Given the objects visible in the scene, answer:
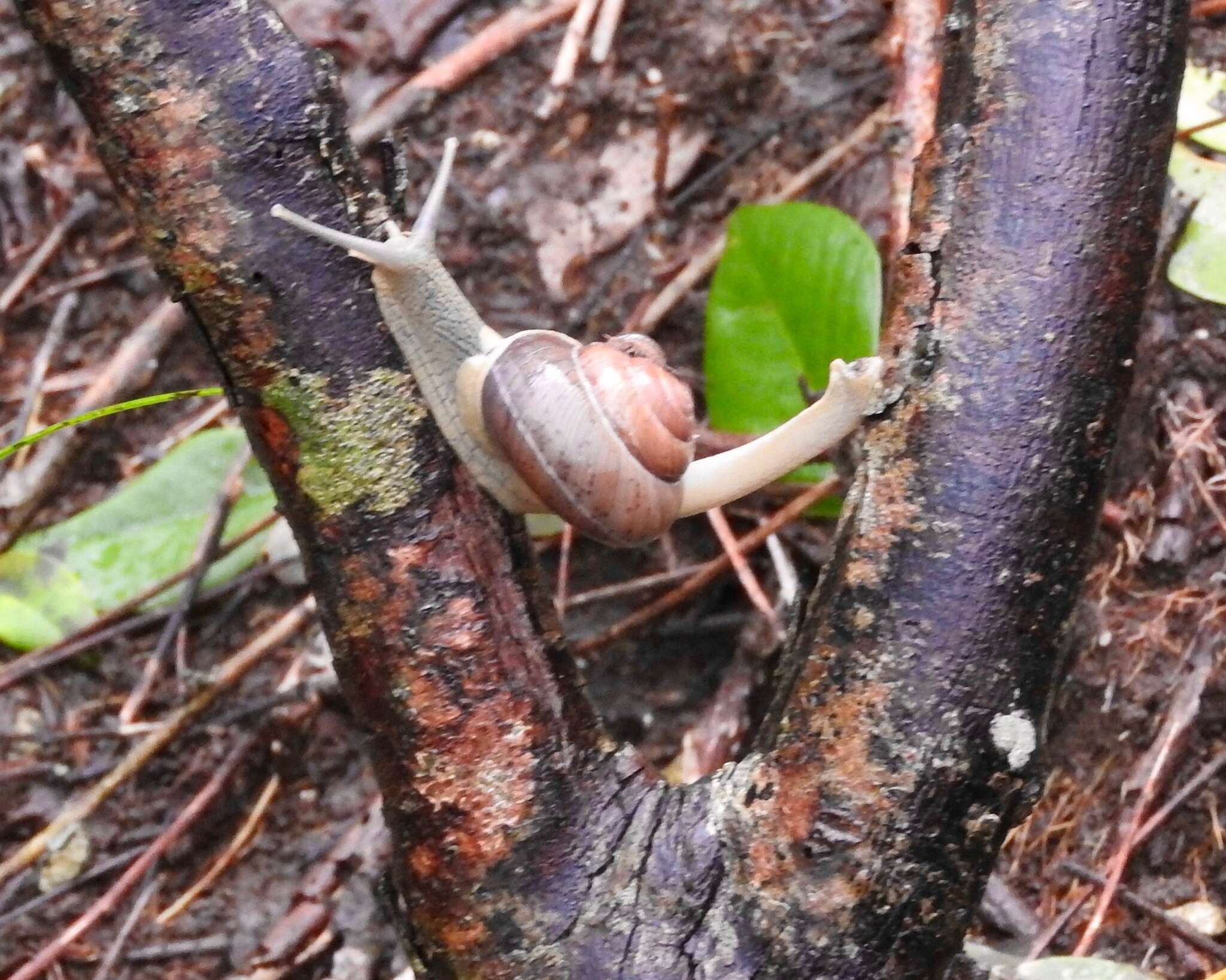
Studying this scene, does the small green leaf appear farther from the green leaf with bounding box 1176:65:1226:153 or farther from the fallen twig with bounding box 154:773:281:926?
the fallen twig with bounding box 154:773:281:926

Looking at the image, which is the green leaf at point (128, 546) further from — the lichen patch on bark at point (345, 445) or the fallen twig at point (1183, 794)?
the fallen twig at point (1183, 794)

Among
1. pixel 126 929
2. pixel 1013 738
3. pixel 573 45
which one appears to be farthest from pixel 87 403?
pixel 1013 738

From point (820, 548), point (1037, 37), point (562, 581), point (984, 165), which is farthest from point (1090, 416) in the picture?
point (562, 581)

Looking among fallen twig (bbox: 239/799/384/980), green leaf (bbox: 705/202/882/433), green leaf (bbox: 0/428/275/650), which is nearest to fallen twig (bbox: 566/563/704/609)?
green leaf (bbox: 705/202/882/433)

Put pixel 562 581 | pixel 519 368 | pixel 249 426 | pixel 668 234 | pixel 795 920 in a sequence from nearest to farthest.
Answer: pixel 795 920, pixel 249 426, pixel 519 368, pixel 562 581, pixel 668 234

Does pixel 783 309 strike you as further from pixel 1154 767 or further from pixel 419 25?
pixel 419 25

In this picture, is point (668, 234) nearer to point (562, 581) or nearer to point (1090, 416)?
point (562, 581)

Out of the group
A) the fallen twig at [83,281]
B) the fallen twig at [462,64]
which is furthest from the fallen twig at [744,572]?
the fallen twig at [83,281]
